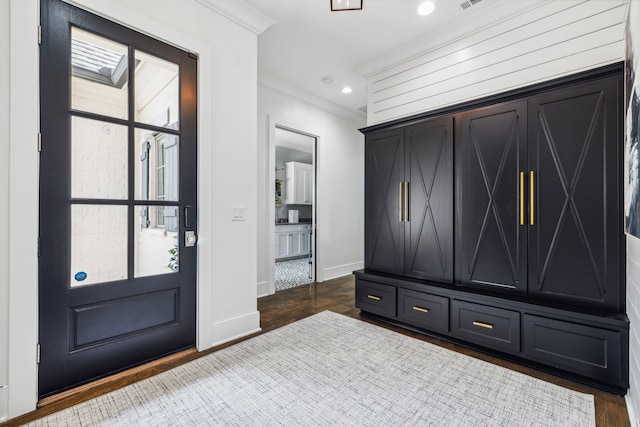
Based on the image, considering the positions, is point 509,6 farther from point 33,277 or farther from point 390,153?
point 33,277

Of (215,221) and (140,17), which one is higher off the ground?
(140,17)

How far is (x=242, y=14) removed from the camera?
2.57 m

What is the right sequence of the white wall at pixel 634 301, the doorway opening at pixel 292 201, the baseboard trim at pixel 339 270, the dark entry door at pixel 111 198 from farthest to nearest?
the doorway opening at pixel 292 201
the baseboard trim at pixel 339 270
the dark entry door at pixel 111 198
the white wall at pixel 634 301

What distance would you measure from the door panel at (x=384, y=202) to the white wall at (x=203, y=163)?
128cm

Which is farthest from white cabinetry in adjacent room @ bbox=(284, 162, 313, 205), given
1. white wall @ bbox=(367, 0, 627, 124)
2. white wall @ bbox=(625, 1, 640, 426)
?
white wall @ bbox=(625, 1, 640, 426)

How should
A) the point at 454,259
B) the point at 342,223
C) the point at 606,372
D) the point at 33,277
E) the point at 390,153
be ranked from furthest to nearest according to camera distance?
the point at 342,223 < the point at 390,153 < the point at 454,259 < the point at 606,372 < the point at 33,277

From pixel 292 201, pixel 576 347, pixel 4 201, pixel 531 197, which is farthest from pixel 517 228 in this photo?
pixel 292 201

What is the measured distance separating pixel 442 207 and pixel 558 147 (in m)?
0.92

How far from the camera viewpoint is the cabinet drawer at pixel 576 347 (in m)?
1.77

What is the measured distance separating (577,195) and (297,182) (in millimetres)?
5847

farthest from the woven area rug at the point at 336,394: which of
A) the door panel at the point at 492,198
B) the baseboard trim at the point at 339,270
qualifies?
the baseboard trim at the point at 339,270

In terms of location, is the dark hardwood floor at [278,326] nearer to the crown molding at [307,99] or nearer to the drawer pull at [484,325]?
the drawer pull at [484,325]

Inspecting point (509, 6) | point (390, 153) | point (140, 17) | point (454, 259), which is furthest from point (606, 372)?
point (140, 17)

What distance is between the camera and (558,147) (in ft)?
6.73
